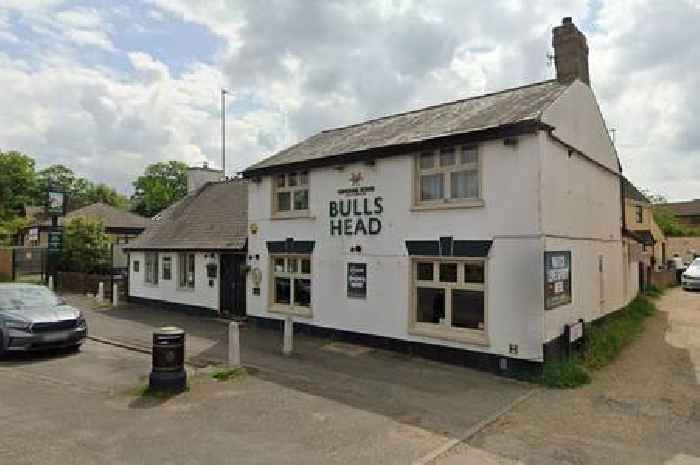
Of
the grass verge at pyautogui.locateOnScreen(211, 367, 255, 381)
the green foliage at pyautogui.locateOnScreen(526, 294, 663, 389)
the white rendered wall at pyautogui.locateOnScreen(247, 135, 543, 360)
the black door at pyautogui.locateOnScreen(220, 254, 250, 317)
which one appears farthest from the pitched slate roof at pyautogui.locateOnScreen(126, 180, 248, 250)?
the green foliage at pyautogui.locateOnScreen(526, 294, 663, 389)

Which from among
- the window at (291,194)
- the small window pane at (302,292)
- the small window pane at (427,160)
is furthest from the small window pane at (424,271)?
the window at (291,194)

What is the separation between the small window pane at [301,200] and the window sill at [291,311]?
2.92m

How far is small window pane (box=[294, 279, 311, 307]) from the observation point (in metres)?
14.6

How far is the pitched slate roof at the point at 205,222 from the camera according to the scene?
17997 millimetres

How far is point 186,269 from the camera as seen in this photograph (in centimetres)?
1942

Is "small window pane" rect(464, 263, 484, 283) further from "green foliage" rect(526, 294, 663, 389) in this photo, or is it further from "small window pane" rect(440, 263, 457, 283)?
"green foliage" rect(526, 294, 663, 389)

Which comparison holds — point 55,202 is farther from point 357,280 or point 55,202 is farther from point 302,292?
point 357,280

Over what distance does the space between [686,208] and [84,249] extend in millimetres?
71524

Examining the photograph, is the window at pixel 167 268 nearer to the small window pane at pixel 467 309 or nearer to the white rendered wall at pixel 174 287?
the white rendered wall at pixel 174 287

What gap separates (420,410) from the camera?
8211 millimetres

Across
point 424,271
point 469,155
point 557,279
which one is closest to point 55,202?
point 424,271

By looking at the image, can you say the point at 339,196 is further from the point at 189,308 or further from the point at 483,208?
the point at 189,308

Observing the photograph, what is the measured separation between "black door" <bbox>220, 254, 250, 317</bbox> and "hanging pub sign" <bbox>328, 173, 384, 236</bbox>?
4.60m

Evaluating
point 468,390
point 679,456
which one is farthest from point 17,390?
point 679,456
